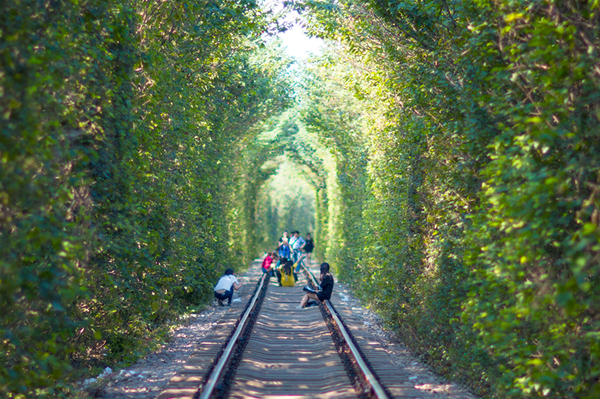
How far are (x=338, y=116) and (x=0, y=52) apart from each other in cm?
1956

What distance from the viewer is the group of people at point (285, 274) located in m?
14.1

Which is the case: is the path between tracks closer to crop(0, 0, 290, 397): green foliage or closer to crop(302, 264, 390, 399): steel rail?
crop(302, 264, 390, 399): steel rail

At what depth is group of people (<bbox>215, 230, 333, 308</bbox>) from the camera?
14.1m

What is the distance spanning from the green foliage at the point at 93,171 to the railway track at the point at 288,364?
148 centimetres

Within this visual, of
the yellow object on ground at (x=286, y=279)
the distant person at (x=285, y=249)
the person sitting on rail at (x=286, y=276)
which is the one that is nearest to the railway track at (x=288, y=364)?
the distant person at (x=285, y=249)

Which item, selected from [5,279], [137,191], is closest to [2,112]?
[5,279]

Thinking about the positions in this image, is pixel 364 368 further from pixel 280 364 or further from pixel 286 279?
pixel 286 279

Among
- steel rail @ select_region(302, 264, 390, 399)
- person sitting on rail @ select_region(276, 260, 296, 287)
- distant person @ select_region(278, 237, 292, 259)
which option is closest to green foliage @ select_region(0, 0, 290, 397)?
steel rail @ select_region(302, 264, 390, 399)

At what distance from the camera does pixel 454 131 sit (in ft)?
23.2

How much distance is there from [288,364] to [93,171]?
4.17 m

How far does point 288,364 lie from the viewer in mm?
8422

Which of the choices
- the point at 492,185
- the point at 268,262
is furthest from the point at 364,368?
the point at 268,262

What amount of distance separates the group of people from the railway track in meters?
1.29

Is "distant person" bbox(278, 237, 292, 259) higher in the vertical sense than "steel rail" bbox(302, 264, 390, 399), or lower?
higher
